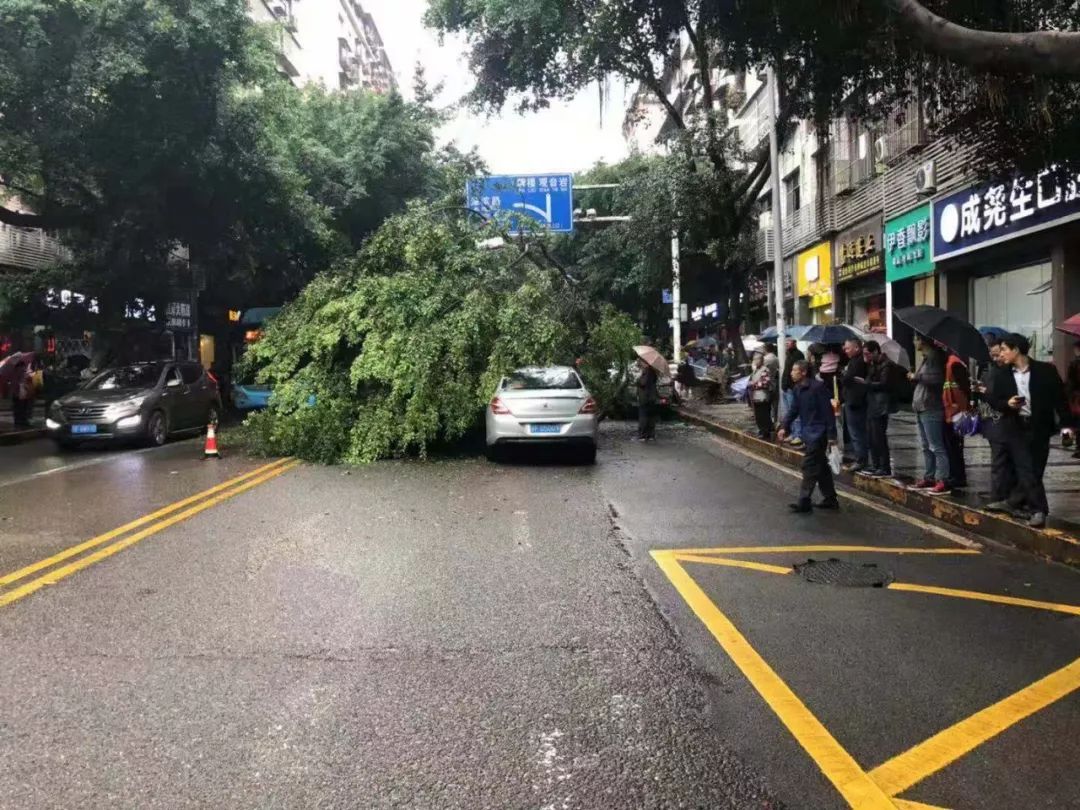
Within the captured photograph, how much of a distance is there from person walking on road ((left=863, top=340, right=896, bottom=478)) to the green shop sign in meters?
9.12

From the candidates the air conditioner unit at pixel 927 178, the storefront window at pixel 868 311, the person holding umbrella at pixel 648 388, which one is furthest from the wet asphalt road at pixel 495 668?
the storefront window at pixel 868 311

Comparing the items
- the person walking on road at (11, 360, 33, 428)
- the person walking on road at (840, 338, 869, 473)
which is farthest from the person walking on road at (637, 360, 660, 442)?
the person walking on road at (11, 360, 33, 428)

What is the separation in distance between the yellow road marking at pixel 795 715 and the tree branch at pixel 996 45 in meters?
3.85

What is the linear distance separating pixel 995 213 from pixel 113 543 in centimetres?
1486

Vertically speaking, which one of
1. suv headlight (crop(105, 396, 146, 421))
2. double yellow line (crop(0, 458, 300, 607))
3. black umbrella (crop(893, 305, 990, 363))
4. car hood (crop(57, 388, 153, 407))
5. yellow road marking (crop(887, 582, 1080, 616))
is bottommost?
yellow road marking (crop(887, 582, 1080, 616))

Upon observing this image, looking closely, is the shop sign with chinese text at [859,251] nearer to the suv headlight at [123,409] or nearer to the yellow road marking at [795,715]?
the suv headlight at [123,409]

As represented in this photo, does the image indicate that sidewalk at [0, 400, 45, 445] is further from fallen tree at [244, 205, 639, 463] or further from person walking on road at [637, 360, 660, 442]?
person walking on road at [637, 360, 660, 442]

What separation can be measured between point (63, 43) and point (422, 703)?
16.2 m

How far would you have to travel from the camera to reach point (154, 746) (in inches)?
136

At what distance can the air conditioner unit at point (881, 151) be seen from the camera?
67.3ft

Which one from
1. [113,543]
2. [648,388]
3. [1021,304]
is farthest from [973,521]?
[1021,304]

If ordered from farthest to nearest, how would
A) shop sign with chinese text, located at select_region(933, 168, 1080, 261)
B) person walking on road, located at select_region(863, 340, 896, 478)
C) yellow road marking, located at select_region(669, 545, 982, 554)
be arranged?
shop sign with chinese text, located at select_region(933, 168, 1080, 261) < person walking on road, located at select_region(863, 340, 896, 478) < yellow road marking, located at select_region(669, 545, 982, 554)

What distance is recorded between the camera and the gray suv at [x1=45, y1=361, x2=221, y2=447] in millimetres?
14781

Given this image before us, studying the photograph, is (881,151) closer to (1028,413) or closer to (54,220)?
(1028,413)
